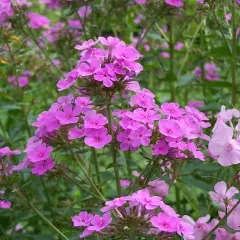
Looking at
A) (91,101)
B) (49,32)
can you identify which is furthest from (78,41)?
(91,101)

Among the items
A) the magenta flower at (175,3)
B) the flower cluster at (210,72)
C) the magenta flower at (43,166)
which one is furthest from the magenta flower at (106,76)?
the flower cluster at (210,72)

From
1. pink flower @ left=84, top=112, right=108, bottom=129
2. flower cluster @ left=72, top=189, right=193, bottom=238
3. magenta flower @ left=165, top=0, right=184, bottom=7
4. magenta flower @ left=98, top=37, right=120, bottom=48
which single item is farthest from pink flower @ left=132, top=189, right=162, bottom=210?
magenta flower @ left=165, top=0, right=184, bottom=7

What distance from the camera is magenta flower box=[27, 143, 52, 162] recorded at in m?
1.58

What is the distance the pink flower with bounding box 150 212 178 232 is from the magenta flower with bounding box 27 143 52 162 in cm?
41

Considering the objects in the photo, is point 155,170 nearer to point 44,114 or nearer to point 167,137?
point 167,137

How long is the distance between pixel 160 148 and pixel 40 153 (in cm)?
37

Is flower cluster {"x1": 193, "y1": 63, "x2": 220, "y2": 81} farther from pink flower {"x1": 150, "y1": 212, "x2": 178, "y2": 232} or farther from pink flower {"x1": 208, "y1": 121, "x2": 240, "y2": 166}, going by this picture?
pink flower {"x1": 150, "y1": 212, "x2": 178, "y2": 232}

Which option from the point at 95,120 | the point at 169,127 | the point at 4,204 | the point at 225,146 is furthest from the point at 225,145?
the point at 4,204

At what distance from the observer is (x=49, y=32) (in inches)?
109

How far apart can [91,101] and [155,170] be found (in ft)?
0.99

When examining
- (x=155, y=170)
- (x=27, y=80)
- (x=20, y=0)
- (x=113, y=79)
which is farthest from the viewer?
(x=27, y=80)

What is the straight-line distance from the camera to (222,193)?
5.27 feet

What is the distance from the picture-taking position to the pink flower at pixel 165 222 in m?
1.36

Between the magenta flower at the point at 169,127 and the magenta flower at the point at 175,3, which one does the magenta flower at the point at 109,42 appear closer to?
the magenta flower at the point at 169,127
